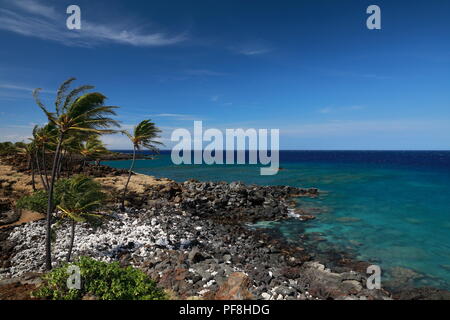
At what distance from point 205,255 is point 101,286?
7228mm

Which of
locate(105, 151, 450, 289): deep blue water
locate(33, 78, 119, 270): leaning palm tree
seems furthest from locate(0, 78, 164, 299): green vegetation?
locate(105, 151, 450, 289): deep blue water

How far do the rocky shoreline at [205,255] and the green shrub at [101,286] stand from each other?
8.35ft

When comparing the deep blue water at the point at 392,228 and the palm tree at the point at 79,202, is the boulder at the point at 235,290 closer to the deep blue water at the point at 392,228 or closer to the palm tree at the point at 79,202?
the palm tree at the point at 79,202

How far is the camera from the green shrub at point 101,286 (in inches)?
275

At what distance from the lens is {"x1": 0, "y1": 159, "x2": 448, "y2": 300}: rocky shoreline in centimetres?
1045

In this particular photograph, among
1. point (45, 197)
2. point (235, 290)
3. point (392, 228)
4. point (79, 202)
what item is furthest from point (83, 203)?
point (392, 228)

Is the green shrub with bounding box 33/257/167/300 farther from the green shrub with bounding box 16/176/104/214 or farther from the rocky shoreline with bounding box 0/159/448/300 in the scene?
the green shrub with bounding box 16/176/104/214

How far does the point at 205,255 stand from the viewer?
13742mm

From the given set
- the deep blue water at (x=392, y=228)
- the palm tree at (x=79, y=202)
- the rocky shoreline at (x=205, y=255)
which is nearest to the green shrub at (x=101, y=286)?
the rocky shoreline at (x=205, y=255)

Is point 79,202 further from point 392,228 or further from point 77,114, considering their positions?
point 392,228
